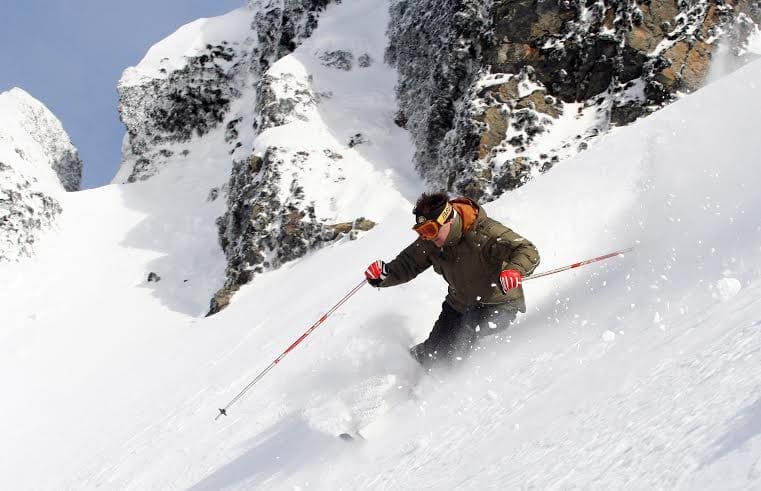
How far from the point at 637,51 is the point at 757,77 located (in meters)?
13.0

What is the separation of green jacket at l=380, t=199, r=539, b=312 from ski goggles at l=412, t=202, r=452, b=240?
0.41 feet

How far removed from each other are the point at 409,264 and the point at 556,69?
667 inches

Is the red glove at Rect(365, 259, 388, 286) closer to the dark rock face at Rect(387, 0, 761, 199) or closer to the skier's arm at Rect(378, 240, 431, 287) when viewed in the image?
the skier's arm at Rect(378, 240, 431, 287)

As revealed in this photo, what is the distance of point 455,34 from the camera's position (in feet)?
76.1

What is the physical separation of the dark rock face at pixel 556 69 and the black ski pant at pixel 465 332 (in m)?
13.9

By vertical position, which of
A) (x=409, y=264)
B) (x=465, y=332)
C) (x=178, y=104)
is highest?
(x=178, y=104)

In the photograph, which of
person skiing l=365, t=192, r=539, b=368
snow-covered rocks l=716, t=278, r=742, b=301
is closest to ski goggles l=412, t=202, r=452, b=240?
person skiing l=365, t=192, r=539, b=368

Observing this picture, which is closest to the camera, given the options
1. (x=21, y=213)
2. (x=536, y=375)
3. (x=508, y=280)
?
(x=536, y=375)

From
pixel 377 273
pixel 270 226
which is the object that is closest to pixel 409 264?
pixel 377 273

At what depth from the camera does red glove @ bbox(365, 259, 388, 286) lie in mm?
6164

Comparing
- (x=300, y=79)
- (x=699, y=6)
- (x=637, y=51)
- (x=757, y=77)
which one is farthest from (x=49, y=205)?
(x=757, y=77)

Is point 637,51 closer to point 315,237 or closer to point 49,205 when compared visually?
point 315,237

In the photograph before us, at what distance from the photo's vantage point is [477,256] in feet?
17.8

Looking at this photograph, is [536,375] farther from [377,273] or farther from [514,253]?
[377,273]
